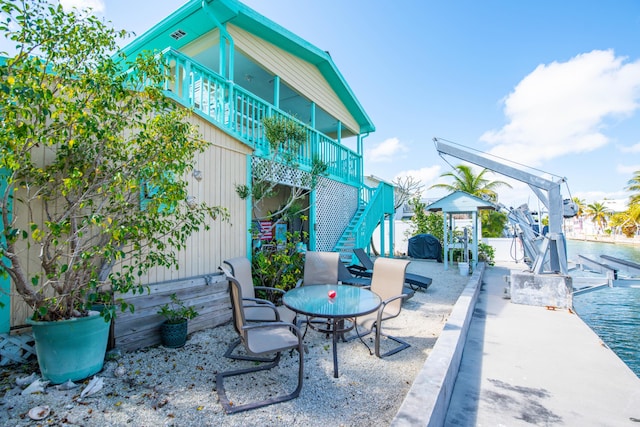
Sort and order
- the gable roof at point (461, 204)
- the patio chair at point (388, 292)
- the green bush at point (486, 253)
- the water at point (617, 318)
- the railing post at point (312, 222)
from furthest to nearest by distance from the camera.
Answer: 1. the green bush at point (486, 253)
2. the gable roof at point (461, 204)
3. the railing post at point (312, 222)
4. the water at point (617, 318)
5. the patio chair at point (388, 292)

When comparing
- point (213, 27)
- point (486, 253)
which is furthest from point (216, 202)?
point (486, 253)

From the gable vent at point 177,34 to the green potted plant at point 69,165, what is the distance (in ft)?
13.6

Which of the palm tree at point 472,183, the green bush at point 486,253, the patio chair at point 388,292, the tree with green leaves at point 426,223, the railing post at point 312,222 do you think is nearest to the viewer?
the patio chair at point 388,292

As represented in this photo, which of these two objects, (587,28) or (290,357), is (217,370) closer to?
(290,357)

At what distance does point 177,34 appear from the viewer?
630 centimetres

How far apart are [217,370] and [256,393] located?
2.23 ft

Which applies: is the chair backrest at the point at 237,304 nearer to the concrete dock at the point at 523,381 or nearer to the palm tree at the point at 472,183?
the concrete dock at the point at 523,381

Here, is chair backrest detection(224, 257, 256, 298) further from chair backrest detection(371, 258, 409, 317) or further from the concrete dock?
the concrete dock

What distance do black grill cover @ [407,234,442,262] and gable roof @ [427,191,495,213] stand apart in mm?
2673

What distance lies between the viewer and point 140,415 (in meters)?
2.17

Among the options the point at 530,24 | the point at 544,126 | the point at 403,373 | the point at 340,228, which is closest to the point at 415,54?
the point at 530,24

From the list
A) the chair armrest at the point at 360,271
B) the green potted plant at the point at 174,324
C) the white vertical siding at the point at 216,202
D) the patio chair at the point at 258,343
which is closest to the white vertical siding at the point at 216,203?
the white vertical siding at the point at 216,202

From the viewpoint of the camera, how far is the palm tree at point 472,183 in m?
17.3

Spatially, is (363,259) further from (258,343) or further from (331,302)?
(258,343)
